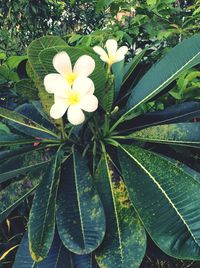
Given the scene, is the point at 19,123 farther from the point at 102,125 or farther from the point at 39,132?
the point at 102,125

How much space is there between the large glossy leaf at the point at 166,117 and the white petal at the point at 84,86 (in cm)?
37

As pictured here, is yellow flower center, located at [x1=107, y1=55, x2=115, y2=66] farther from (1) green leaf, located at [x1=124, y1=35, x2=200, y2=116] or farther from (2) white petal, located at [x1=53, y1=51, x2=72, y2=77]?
(2) white petal, located at [x1=53, y1=51, x2=72, y2=77]

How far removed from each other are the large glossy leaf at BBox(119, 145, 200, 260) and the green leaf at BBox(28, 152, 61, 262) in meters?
0.22

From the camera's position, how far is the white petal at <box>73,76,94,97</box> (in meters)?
1.19

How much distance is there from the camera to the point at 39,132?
154 cm

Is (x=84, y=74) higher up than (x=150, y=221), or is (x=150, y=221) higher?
(x=84, y=74)

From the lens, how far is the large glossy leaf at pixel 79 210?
3.94ft

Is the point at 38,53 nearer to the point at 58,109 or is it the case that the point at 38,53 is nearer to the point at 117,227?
the point at 58,109

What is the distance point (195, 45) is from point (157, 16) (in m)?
0.84

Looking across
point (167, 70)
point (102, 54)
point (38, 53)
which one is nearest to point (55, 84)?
point (38, 53)

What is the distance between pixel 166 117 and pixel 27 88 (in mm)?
504

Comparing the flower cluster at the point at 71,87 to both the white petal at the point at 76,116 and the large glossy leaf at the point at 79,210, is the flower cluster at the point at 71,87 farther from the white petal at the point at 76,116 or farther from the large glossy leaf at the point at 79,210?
the large glossy leaf at the point at 79,210

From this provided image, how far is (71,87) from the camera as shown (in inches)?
48.0

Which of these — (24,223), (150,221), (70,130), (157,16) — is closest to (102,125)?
(70,130)
